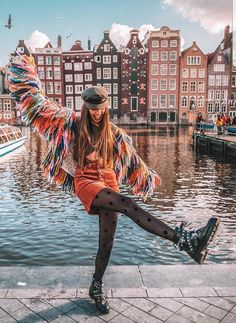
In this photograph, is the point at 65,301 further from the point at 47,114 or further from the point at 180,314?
the point at 47,114

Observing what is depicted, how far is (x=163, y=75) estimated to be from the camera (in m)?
63.3

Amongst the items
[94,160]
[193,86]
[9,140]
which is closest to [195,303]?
[94,160]

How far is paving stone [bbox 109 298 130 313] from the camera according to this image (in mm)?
2796

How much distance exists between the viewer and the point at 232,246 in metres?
5.80

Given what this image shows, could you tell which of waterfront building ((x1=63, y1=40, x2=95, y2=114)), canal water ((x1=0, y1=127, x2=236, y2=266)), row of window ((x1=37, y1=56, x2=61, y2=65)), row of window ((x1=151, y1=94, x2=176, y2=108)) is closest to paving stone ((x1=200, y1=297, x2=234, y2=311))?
canal water ((x1=0, y1=127, x2=236, y2=266))

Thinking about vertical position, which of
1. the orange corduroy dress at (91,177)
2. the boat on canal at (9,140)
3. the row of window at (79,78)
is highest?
the row of window at (79,78)

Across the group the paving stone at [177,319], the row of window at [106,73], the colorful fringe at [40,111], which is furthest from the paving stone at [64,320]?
the row of window at [106,73]

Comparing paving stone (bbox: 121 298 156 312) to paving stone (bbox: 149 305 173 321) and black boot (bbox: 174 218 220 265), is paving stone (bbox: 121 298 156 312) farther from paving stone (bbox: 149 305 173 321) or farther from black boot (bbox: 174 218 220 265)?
black boot (bbox: 174 218 220 265)

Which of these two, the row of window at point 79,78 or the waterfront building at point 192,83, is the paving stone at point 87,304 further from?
the row of window at point 79,78

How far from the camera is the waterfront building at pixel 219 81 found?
6259 centimetres

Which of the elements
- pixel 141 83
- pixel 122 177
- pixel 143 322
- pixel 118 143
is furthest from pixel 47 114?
pixel 141 83

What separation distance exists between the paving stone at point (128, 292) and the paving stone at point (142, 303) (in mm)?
66

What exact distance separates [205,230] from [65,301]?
1383 millimetres

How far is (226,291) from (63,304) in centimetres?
149
